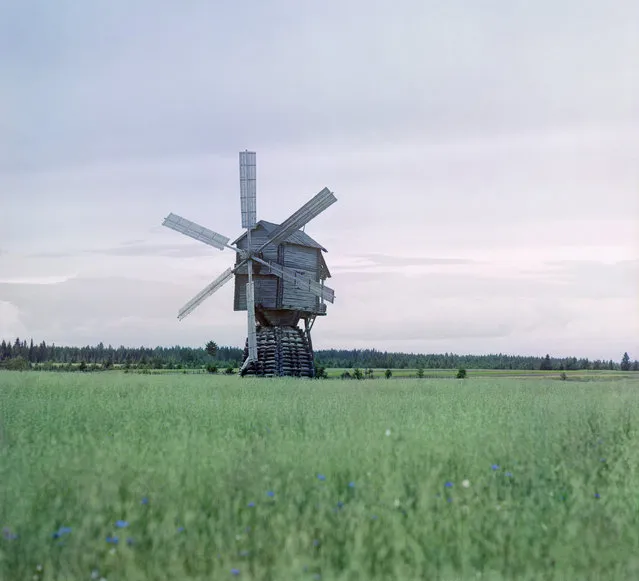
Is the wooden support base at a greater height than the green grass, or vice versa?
the wooden support base

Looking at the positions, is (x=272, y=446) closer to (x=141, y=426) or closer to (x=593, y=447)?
(x=141, y=426)

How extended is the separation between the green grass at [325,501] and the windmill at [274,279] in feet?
77.0

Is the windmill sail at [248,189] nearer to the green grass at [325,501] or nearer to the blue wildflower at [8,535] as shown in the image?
the green grass at [325,501]

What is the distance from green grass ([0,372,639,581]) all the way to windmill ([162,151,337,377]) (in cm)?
2348

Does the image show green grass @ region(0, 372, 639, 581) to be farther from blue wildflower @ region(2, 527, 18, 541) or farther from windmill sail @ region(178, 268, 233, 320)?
windmill sail @ region(178, 268, 233, 320)

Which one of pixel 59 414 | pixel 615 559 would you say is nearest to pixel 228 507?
pixel 615 559

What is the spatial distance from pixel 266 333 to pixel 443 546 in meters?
30.8

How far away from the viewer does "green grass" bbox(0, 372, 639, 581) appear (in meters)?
6.02

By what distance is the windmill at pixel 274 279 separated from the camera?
117ft

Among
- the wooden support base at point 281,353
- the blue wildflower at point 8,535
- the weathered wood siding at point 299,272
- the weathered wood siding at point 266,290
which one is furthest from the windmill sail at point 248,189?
the blue wildflower at point 8,535

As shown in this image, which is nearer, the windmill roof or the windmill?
the windmill

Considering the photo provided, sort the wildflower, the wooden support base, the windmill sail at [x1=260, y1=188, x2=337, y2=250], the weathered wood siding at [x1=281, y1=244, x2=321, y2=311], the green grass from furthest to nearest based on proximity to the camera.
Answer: the wooden support base
the weathered wood siding at [x1=281, y1=244, x2=321, y2=311]
the windmill sail at [x1=260, y1=188, x2=337, y2=250]
the wildflower
the green grass

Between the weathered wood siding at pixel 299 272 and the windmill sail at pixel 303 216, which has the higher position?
the windmill sail at pixel 303 216

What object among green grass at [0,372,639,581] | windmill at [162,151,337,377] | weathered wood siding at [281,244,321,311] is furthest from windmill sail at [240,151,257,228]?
green grass at [0,372,639,581]
